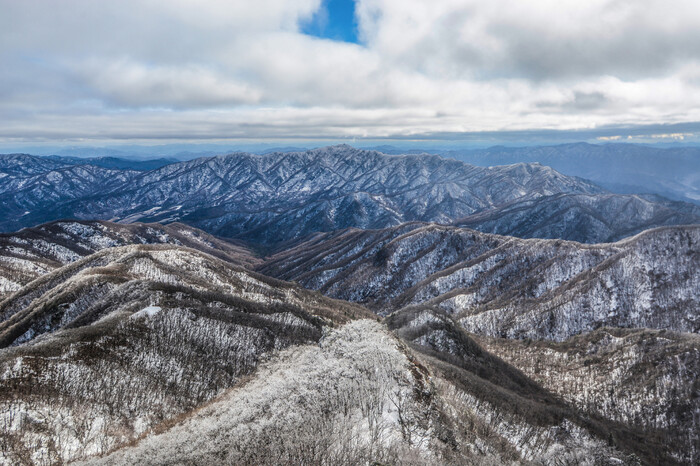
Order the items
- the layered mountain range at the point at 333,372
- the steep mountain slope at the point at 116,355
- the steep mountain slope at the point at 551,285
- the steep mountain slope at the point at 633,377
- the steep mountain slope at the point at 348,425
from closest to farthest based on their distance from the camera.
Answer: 1. the steep mountain slope at the point at 348,425
2. the layered mountain range at the point at 333,372
3. the steep mountain slope at the point at 116,355
4. the steep mountain slope at the point at 633,377
5. the steep mountain slope at the point at 551,285

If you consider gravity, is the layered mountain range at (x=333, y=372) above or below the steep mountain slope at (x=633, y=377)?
above

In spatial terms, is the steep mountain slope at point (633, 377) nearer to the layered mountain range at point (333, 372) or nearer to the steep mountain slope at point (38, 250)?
the layered mountain range at point (333, 372)

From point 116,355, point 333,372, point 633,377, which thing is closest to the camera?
point 333,372

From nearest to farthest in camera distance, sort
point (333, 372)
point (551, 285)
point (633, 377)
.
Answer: point (333, 372), point (633, 377), point (551, 285)

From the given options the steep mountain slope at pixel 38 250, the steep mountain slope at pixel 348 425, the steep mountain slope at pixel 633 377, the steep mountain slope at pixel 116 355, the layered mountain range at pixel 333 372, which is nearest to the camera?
the steep mountain slope at pixel 348 425

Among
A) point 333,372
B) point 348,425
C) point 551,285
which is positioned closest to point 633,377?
point 551,285

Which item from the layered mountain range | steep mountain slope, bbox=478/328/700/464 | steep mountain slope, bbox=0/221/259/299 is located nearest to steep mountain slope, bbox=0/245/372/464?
the layered mountain range

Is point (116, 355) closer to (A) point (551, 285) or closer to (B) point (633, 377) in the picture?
(B) point (633, 377)

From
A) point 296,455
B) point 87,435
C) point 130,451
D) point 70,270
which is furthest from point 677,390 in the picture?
point 70,270

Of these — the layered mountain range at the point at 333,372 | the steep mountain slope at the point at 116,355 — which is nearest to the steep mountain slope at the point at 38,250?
the layered mountain range at the point at 333,372
